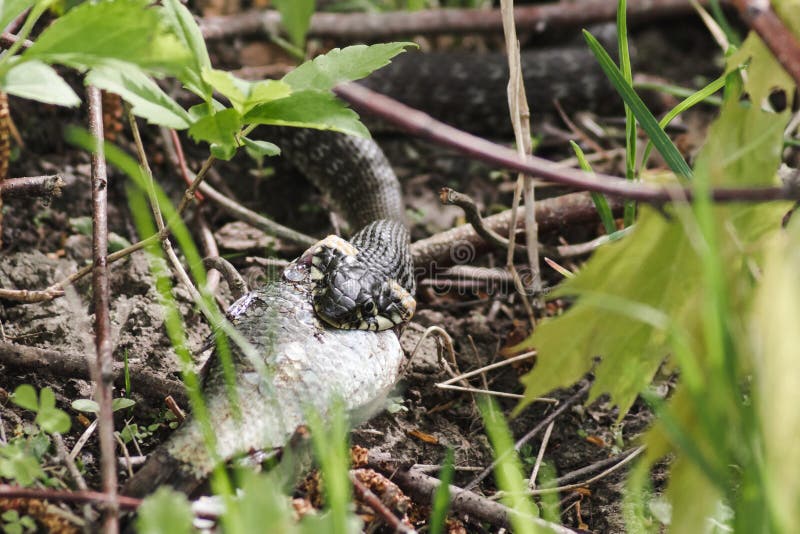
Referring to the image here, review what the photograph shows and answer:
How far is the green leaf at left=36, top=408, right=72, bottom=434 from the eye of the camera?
226 centimetres

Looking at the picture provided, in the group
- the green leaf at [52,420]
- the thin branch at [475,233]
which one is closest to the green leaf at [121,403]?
the green leaf at [52,420]

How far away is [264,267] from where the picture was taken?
378 centimetres

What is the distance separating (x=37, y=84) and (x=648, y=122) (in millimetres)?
1838

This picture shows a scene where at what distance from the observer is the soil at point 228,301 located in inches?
114

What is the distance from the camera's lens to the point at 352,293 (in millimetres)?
2961

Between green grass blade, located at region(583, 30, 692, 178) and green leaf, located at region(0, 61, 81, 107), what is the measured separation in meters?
1.65

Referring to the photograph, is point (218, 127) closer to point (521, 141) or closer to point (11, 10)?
point (11, 10)

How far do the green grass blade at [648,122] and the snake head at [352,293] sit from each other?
105 cm

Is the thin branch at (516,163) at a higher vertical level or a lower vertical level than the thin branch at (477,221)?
higher

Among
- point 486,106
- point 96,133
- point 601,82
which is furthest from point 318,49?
point 96,133

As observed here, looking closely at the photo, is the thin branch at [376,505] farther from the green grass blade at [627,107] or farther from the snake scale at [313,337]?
the green grass blade at [627,107]

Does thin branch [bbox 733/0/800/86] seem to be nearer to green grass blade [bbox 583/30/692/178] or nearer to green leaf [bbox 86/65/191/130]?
green grass blade [bbox 583/30/692/178]

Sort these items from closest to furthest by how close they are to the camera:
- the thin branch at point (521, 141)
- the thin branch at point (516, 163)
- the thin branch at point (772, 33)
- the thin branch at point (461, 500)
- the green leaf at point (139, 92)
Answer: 1. the thin branch at point (516, 163)
2. the thin branch at point (772, 33)
3. the green leaf at point (139, 92)
4. the thin branch at point (461, 500)
5. the thin branch at point (521, 141)

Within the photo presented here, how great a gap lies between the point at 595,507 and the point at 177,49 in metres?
1.98
